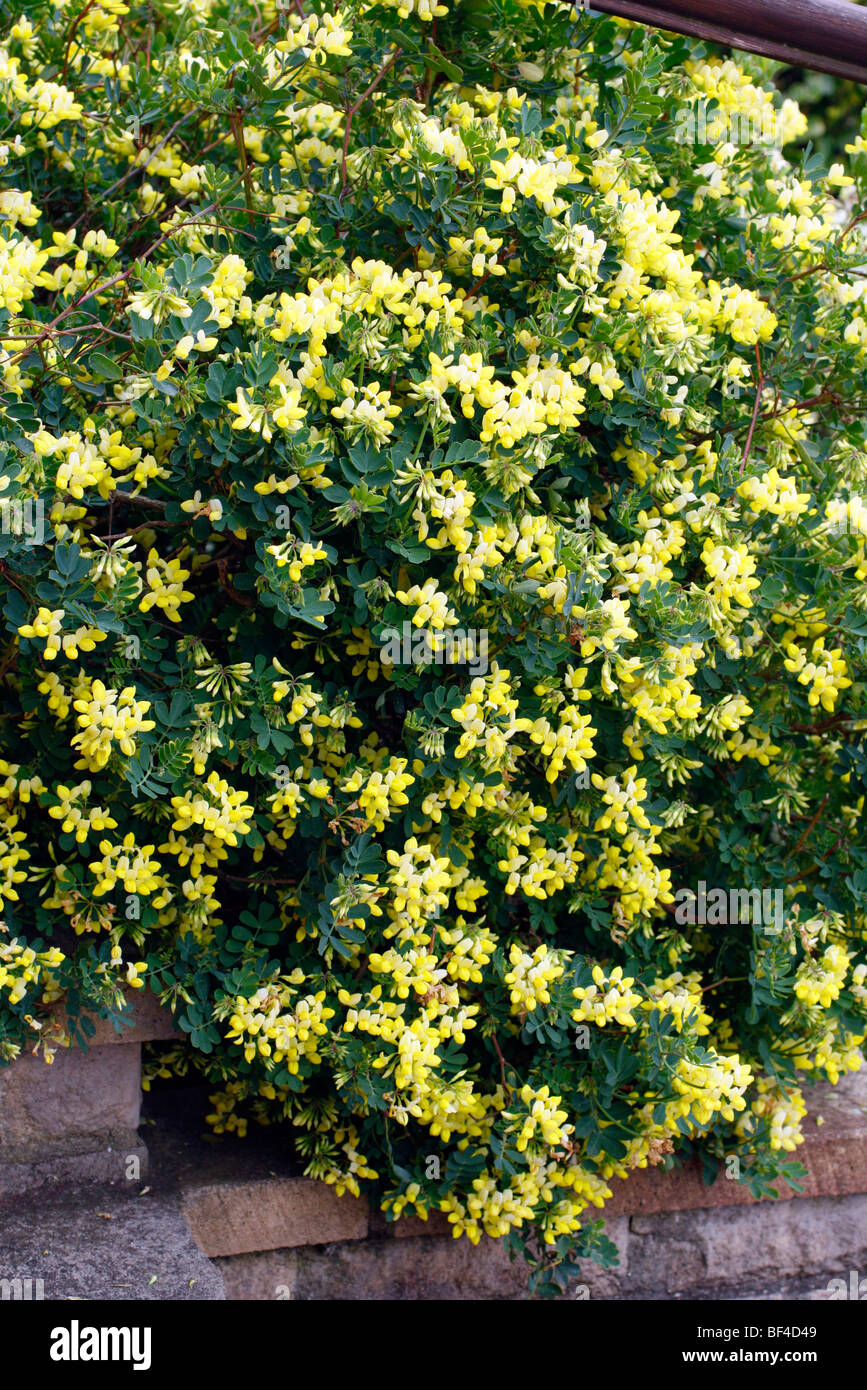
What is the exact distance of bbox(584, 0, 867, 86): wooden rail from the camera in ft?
7.55

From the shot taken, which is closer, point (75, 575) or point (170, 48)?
point (75, 575)

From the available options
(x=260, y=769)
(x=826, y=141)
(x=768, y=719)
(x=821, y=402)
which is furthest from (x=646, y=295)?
(x=826, y=141)

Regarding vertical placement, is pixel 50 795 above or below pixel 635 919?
above

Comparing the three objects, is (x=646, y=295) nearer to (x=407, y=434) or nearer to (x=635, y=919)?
(x=407, y=434)

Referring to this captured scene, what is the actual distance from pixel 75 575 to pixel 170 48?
162 centimetres

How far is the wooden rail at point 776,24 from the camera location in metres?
2.30

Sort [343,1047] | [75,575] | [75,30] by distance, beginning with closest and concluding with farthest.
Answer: [75,575] < [343,1047] < [75,30]

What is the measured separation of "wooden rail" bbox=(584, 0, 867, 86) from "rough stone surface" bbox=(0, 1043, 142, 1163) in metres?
2.38

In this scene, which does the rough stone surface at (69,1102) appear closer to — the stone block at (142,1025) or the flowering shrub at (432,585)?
the stone block at (142,1025)

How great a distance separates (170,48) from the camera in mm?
2850

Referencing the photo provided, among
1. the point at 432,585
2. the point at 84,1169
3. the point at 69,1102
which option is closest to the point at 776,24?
the point at 432,585

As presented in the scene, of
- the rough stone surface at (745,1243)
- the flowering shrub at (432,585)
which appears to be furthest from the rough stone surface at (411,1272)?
the rough stone surface at (745,1243)

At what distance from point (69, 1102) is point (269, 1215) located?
0.52 m

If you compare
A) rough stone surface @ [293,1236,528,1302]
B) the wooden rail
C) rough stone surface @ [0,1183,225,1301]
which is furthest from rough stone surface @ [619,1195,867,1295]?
the wooden rail
